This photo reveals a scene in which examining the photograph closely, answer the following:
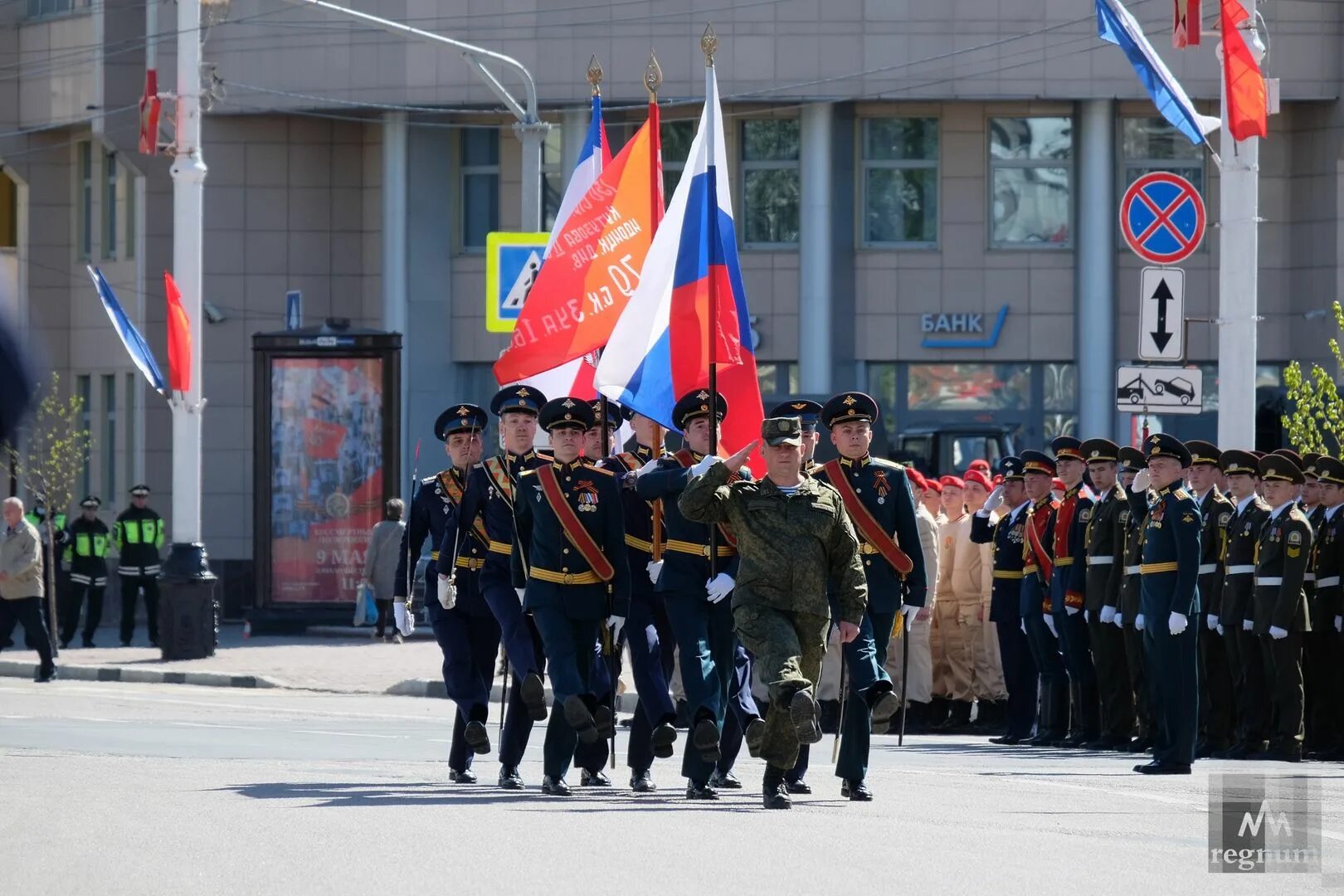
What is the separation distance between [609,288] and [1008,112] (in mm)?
→ 20729

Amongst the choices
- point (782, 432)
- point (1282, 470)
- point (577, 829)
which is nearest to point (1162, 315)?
point (1282, 470)

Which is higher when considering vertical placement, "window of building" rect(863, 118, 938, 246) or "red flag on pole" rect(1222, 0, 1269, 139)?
"window of building" rect(863, 118, 938, 246)

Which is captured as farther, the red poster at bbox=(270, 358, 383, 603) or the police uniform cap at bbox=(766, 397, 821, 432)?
the red poster at bbox=(270, 358, 383, 603)

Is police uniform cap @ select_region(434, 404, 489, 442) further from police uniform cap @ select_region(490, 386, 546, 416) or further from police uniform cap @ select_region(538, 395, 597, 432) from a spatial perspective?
police uniform cap @ select_region(538, 395, 597, 432)

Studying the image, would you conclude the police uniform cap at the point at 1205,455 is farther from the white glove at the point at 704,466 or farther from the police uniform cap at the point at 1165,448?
the white glove at the point at 704,466

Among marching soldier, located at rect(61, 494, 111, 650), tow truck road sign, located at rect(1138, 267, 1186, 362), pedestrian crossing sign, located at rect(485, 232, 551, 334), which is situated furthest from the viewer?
marching soldier, located at rect(61, 494, 111, 650)

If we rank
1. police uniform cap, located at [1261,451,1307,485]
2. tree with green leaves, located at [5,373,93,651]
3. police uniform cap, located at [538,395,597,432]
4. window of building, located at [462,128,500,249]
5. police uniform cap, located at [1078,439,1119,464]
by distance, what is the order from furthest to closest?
window of building, located at [462,128,500,249]
tree with green leaves, located at [5,373,93,651]
police uniform cap, located at [1078,439,1119,464]
police uniform cap, located at [1261,451,1307,485]
police uniform cap, located at [538,395,597,432]

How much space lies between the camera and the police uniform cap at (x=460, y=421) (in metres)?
13.1

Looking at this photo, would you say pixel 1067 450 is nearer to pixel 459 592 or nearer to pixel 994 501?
pixel 994 501

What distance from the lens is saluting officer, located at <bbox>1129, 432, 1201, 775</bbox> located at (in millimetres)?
13352

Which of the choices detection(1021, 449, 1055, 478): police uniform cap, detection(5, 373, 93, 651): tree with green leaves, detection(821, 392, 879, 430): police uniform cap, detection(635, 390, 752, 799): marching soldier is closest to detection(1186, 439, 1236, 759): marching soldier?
detection(1021, 449, 1055, 478): police uniform cap

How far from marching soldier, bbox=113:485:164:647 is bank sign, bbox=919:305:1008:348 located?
38.7ft

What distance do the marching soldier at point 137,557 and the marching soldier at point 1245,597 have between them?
55.4ft

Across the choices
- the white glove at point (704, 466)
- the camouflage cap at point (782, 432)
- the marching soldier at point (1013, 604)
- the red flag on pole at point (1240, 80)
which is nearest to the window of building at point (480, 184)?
the red flag on pole at point (1240, 80)
